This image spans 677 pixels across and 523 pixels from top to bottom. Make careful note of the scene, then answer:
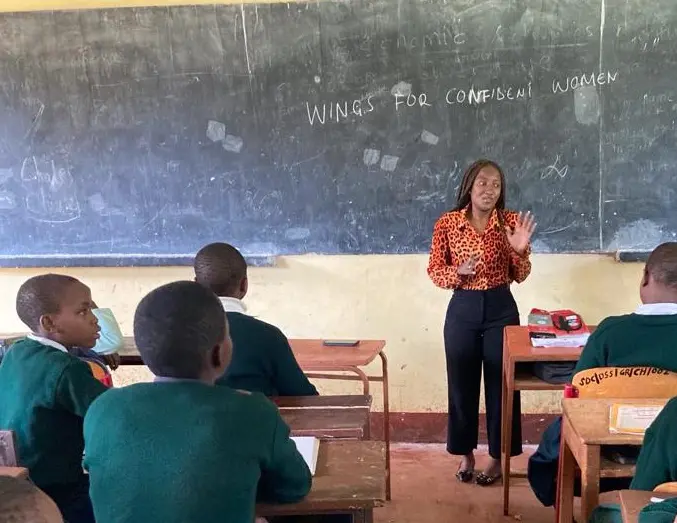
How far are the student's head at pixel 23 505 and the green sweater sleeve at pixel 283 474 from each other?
649 millimetres

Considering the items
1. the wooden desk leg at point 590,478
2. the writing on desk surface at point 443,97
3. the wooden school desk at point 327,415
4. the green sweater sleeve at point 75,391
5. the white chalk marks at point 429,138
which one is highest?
the writing on desk surface at point 443,97

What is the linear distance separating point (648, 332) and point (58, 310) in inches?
67.8

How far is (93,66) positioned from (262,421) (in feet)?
10.2

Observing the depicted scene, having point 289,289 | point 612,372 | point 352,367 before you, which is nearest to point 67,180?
point 289,289

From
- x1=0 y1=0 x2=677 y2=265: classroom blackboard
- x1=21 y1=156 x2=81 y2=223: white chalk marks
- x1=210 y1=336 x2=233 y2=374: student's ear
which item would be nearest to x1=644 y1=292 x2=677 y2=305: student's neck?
x1=210 y1=336 x2=233 y2=374: student's ear

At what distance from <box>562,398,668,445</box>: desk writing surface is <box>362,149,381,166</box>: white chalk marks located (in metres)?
2.09

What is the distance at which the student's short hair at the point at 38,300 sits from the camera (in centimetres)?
203

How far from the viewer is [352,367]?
284 cm

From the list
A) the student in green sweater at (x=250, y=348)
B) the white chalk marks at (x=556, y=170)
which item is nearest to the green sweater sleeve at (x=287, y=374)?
the student in green sweater at (x=250, y=348)

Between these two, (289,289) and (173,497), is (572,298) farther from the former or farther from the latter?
(173,497)

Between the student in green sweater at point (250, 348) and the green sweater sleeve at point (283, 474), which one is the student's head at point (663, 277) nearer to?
the student in green sweater at point (250, 348)

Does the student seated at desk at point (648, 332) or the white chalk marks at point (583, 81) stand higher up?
the white chalk marks at point (583, 81)

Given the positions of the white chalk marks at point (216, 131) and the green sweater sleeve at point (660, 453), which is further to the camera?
the white chalk marks at point (216, 131)

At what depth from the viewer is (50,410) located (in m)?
1.83
